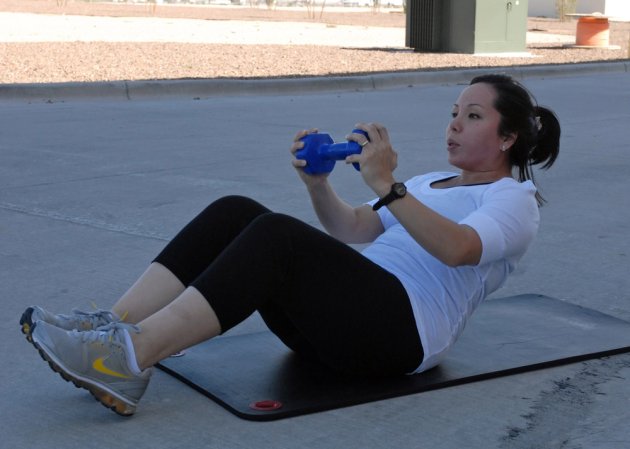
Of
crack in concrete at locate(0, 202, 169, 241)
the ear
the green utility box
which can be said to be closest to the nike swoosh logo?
the ear

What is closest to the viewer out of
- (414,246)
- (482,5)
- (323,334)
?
(323,334)

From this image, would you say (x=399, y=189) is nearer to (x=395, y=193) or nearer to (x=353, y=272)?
(x=395, y=193)

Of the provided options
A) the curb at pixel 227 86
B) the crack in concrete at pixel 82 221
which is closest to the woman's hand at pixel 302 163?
the crack in concrete at pixel 82 221

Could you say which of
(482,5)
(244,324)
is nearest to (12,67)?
(482,5)

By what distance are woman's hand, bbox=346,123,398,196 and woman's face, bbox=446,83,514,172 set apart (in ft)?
1.20

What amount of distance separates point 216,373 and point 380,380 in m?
0.49

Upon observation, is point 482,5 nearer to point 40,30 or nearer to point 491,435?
point 40,30

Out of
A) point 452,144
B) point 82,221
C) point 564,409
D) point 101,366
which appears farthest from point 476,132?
point 82,221

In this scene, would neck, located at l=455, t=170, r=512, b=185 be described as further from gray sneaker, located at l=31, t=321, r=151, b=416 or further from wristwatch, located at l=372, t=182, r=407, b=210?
gray sneaker, located at l=31, t=321, r=151, b=416

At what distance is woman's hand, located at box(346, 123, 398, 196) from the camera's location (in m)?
3.00

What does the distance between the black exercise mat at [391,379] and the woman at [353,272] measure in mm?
71

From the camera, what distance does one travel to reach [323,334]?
3.12 metres

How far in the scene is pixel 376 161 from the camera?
300 cm

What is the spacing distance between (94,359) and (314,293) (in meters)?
0.61
